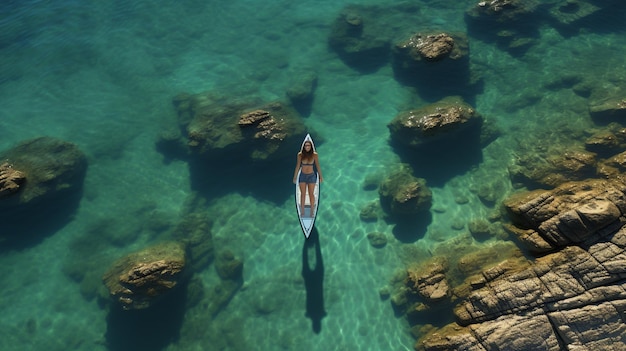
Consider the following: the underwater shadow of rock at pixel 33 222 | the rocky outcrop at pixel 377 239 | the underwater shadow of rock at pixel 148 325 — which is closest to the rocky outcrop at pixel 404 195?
the rocky outcrop at pixel 377 239

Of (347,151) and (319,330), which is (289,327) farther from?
(347,151)

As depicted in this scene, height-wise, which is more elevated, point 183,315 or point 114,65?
point 114,65

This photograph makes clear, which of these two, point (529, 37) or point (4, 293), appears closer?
point (4, 293)

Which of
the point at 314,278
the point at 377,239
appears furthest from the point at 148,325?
the point at 377,239

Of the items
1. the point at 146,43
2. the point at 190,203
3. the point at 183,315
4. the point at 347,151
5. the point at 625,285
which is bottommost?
the point at 183,315

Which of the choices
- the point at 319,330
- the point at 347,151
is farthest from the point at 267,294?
the point at 347,151

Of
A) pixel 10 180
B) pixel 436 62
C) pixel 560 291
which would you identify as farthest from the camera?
pixel 436 62

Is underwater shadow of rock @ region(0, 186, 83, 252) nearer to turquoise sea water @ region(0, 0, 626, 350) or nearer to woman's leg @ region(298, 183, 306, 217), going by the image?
turquoise sea water @ region(0, 0, 626, 350)

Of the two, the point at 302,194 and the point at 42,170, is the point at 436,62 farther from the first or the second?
the point at 42,170
